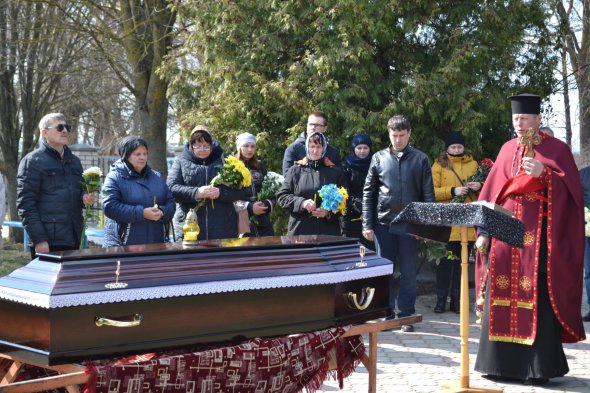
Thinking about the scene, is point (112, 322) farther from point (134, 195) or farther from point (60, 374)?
point (134, 195)

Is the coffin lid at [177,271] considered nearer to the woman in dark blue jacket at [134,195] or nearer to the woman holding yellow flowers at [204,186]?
the woman in dark blue jacket at [134,195]

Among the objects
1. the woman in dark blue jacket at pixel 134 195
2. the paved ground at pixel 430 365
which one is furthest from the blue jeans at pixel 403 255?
the woman in dark blue jacket at pixel 134 195

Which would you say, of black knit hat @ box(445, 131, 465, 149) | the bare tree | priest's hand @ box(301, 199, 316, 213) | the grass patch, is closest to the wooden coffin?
priest's hand @ box(301, 199, 316, 213)

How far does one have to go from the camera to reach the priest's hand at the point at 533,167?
5.50 m

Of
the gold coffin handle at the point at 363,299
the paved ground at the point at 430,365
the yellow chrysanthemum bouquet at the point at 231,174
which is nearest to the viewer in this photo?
the gold coffin handle at the point at 363,299

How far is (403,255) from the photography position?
7.56 m

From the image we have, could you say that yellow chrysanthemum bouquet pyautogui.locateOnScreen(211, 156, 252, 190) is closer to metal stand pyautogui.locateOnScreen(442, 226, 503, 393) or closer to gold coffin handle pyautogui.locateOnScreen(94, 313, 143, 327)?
metal stand pyautogui.locateOnScreen(442, 226, 503, 393)

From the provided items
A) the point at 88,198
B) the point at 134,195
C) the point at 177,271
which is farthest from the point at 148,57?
the point at 177,271

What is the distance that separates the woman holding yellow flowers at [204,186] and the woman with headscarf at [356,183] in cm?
160

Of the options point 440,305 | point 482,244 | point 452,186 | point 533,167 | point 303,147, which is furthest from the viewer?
point 440,305

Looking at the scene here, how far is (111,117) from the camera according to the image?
1057 inches

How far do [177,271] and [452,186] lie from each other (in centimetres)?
479

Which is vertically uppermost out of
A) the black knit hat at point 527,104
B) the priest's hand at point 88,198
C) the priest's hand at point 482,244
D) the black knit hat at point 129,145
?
the black knit hat at point 527,104

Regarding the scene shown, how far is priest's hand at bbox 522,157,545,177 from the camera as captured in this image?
5.50m
